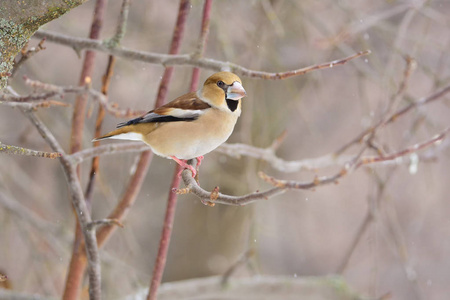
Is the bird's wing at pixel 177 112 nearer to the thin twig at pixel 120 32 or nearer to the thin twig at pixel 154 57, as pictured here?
the thin twig at pixel 154 57

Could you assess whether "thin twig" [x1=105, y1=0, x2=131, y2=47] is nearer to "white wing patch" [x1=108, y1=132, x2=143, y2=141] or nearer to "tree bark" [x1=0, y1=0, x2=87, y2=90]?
"white wing patch" [x1=108, y1=132, x2=143, y2=141]

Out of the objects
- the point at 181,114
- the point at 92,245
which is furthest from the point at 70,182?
the point at 181,114

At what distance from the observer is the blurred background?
3773 millimetres

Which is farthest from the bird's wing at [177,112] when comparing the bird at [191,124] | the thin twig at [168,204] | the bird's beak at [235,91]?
the thin twig at [168,204]

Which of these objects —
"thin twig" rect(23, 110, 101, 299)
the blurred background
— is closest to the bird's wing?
"thin twig" rect(23, 110, 101, 299)

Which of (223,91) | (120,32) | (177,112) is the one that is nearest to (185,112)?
(177,112)

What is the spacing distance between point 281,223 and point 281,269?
75 cm

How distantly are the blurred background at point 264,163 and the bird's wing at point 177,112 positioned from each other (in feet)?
4.95

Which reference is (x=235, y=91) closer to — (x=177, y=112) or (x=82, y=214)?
(x=177, y=112)

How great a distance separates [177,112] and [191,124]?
0.06 meters

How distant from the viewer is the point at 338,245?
423 inches

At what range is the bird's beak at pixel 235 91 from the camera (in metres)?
1.65

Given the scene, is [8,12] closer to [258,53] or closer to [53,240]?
[53,240]

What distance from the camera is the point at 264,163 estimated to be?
4.33m
